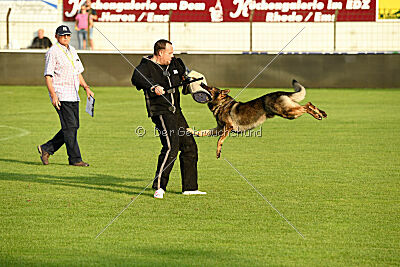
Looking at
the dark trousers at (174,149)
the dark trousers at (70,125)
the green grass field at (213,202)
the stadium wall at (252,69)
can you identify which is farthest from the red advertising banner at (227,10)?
the dark trousers at (174,149)

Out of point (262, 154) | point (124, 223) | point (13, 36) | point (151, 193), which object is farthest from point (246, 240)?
point (13, 36)

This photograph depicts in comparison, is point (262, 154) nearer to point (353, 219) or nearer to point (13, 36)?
point (353, 219)

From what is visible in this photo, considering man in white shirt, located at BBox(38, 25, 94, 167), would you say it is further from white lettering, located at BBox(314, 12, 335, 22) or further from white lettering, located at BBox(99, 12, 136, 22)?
white lettering, located at BBox(314, 12, 335, 22)

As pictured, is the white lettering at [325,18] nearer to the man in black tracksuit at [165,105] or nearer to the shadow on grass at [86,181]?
Result: the shadow on grass at [86,181]

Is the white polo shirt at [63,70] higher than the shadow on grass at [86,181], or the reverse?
the white polo shirt at [63,70]

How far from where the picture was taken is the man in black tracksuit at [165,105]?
9000 mm

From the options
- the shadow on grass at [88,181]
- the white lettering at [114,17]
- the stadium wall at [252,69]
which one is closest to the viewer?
the shadow on grass at [88,181]

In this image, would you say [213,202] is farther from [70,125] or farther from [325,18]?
[325,18]

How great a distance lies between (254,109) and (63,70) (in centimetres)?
464

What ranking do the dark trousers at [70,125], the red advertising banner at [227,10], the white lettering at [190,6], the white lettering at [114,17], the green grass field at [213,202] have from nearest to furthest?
1. the green grass field at [213,202]
2. the dark trousers at [70,125]
3. the red advertising banner at [227,10]
4. the white lettering at [190,6]
5. the white lettering at [114,17]

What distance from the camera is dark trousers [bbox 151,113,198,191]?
365 inches

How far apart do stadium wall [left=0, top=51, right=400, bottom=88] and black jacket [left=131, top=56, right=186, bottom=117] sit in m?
18.1

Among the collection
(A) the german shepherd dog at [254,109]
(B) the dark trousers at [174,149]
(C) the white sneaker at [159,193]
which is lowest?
(C) the white sneaker at [159,193]

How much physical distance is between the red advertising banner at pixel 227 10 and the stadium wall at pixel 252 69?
13.9 ft
